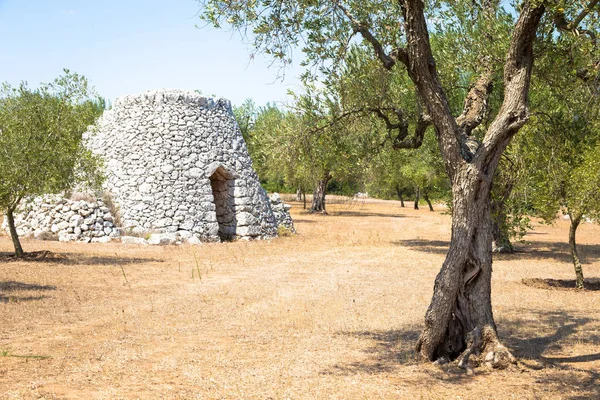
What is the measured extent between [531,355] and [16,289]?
9.90 metres

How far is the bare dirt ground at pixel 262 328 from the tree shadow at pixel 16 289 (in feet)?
0.13

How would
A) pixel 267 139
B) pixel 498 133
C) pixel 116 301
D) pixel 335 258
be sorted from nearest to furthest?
pixel 498 133
pixel 116 301
pixel 267 139
pixel 335 258

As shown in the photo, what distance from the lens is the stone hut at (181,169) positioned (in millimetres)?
22734

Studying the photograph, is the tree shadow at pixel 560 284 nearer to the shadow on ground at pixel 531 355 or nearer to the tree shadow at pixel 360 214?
the shadow on ground at pixel 531 355

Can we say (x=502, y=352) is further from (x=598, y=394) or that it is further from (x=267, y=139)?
(x=267, y=139)

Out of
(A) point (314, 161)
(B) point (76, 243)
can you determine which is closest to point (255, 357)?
(A) point (314, 161)

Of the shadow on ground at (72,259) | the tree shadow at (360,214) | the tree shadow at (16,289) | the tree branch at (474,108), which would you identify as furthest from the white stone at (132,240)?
the tree shadow at (360,214)

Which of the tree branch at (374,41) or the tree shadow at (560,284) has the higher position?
the tree branch at (374,41)

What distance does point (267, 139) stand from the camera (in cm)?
1295

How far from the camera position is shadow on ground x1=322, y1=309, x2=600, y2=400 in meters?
7.02

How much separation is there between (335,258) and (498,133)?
12.3 m

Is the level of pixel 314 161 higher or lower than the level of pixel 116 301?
higher

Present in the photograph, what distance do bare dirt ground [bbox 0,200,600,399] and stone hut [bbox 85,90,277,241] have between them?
3.75m

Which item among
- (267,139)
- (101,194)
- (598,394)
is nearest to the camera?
(598,394)
